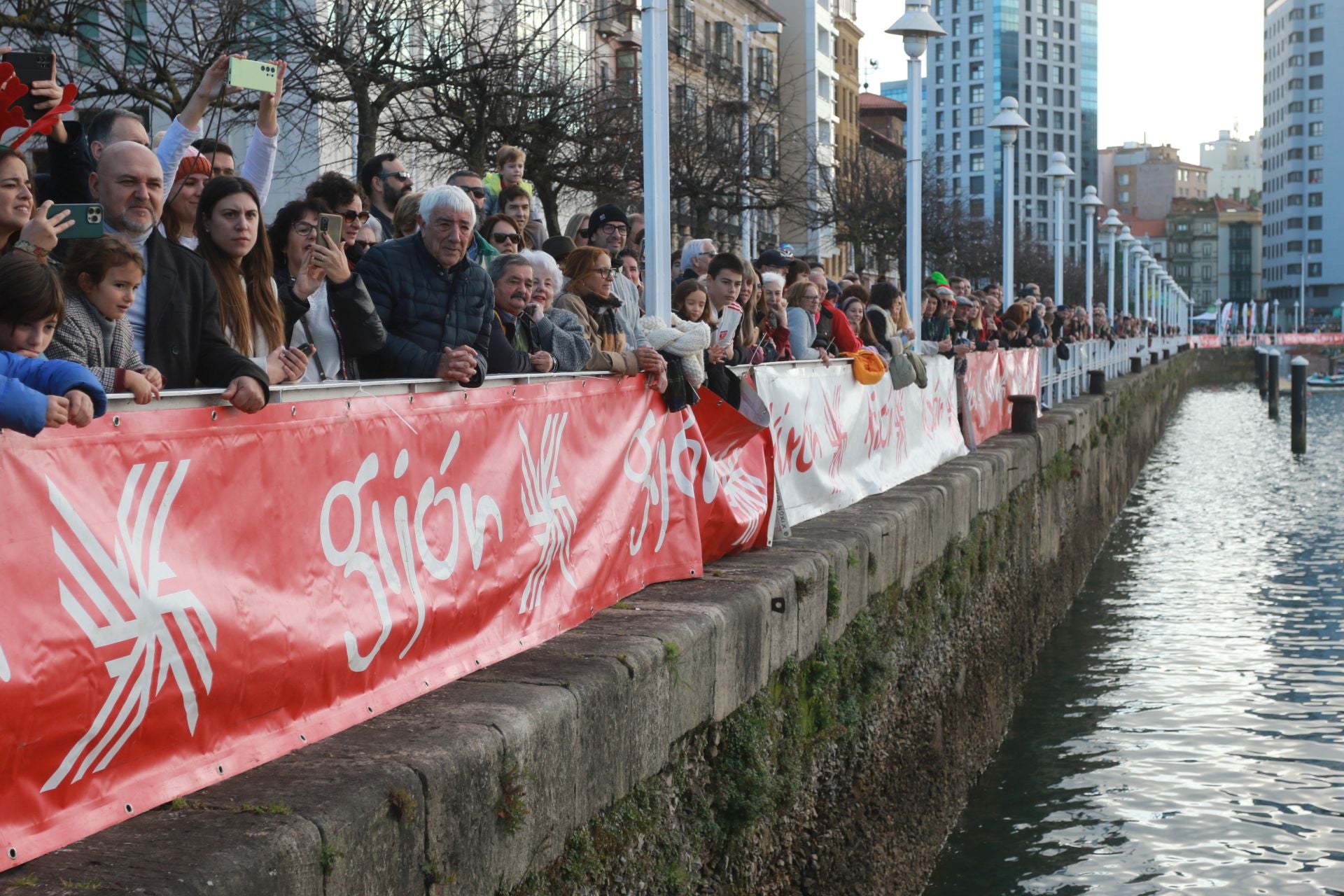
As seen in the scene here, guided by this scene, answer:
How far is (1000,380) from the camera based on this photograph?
1661 cm

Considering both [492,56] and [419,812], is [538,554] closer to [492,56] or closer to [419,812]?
[419,812]

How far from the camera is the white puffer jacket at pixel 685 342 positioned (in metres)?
6.72

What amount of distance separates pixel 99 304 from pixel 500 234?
3867 millimetres

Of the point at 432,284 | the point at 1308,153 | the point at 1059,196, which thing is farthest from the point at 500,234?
the point at 1308,153

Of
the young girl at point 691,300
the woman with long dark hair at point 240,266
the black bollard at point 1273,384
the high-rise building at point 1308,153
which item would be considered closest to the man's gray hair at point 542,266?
the young girl at point 691,300

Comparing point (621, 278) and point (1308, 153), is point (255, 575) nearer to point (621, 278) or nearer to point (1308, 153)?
point (621, 278)

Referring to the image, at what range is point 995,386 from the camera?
16141mm

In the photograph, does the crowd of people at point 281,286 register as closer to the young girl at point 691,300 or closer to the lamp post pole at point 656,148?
the young girl at point 691,300

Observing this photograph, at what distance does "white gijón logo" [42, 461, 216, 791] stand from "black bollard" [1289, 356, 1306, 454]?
38260 millimetres

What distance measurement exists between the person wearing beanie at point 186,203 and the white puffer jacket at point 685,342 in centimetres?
212

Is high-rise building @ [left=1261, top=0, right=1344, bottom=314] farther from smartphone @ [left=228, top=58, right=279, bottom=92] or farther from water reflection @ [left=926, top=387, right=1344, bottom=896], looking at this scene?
smartphone @ [left=228, top=58, right=279, bottom=92]

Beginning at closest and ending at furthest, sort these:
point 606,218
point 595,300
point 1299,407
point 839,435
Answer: point 595,300 → point 606,218 → point 839,435 → point 1299,407

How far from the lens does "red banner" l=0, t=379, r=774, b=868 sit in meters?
3.04

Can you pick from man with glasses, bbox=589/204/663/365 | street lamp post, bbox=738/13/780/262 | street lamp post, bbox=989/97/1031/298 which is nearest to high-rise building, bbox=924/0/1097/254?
street lamp post, bbox=738/13/780/262
